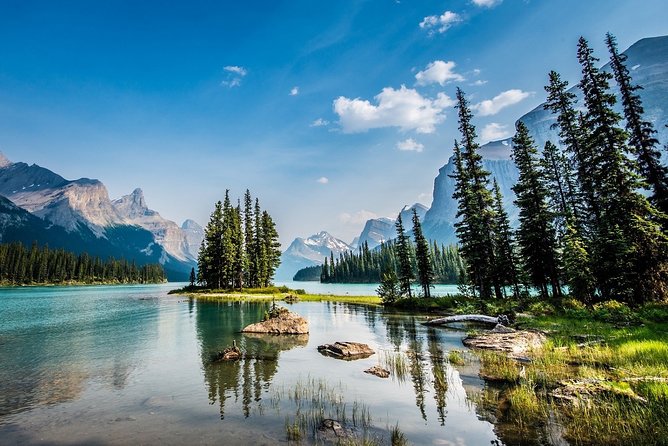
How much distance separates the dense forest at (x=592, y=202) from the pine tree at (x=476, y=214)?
13 centimetres

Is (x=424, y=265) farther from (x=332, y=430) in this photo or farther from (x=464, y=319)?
(x=332, y=430)

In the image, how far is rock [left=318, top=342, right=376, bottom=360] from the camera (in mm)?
20323

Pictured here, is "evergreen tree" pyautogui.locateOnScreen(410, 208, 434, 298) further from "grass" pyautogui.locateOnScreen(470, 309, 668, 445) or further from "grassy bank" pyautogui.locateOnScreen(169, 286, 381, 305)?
"grass" pyautogui.locateOnScreen(470, 309, 668, 445)

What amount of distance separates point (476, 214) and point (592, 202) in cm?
1212

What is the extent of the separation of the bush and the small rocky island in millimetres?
23393

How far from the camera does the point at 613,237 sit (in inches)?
1077

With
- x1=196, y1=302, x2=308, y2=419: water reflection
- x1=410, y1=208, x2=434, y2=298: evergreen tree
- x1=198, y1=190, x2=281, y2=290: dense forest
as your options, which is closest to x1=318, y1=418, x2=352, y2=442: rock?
x1=196, y1=302, x2=308, y2=419: water reflection

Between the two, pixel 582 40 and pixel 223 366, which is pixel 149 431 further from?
pixel 582 40

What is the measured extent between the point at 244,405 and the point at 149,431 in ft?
10.2

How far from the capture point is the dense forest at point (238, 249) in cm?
8250

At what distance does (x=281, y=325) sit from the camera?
97.8ft

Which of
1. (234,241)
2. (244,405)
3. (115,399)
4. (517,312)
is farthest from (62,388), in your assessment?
(234,241)

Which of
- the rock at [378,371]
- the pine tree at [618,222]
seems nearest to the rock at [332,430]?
the rock at [378,371]

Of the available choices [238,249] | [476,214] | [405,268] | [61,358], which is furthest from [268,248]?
[61,358]
